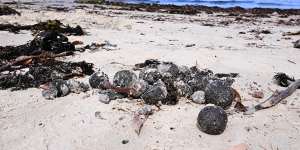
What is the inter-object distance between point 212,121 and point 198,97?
0.98 meters

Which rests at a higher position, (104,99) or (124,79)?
(124,79)

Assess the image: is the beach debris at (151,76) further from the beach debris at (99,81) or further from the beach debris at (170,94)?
the beach debris at (99,81)

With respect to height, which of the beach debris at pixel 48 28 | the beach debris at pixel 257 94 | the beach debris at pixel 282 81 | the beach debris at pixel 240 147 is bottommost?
the beach debris at pixel 240 147

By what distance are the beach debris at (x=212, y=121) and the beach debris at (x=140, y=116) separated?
28.1 inches

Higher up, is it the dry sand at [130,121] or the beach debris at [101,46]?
the beach debris at [101,46]

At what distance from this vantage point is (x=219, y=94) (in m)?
5.63

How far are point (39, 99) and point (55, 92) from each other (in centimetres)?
25

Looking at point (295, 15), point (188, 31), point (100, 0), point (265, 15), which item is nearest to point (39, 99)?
point (188, 31)

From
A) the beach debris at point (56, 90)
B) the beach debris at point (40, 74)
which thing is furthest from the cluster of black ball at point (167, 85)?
the beach debris at point (40, 74)

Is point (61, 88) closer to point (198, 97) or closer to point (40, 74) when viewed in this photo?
point (40, 74)

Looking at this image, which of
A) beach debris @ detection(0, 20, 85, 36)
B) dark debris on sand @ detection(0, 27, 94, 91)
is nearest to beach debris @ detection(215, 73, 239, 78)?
dark debris on sand @ detection(0, 27, 94, 91)

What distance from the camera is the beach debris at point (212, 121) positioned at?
4.80 m

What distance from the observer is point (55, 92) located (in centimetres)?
596

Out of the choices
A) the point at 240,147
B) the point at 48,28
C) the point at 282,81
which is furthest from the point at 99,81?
the point at 48,28
